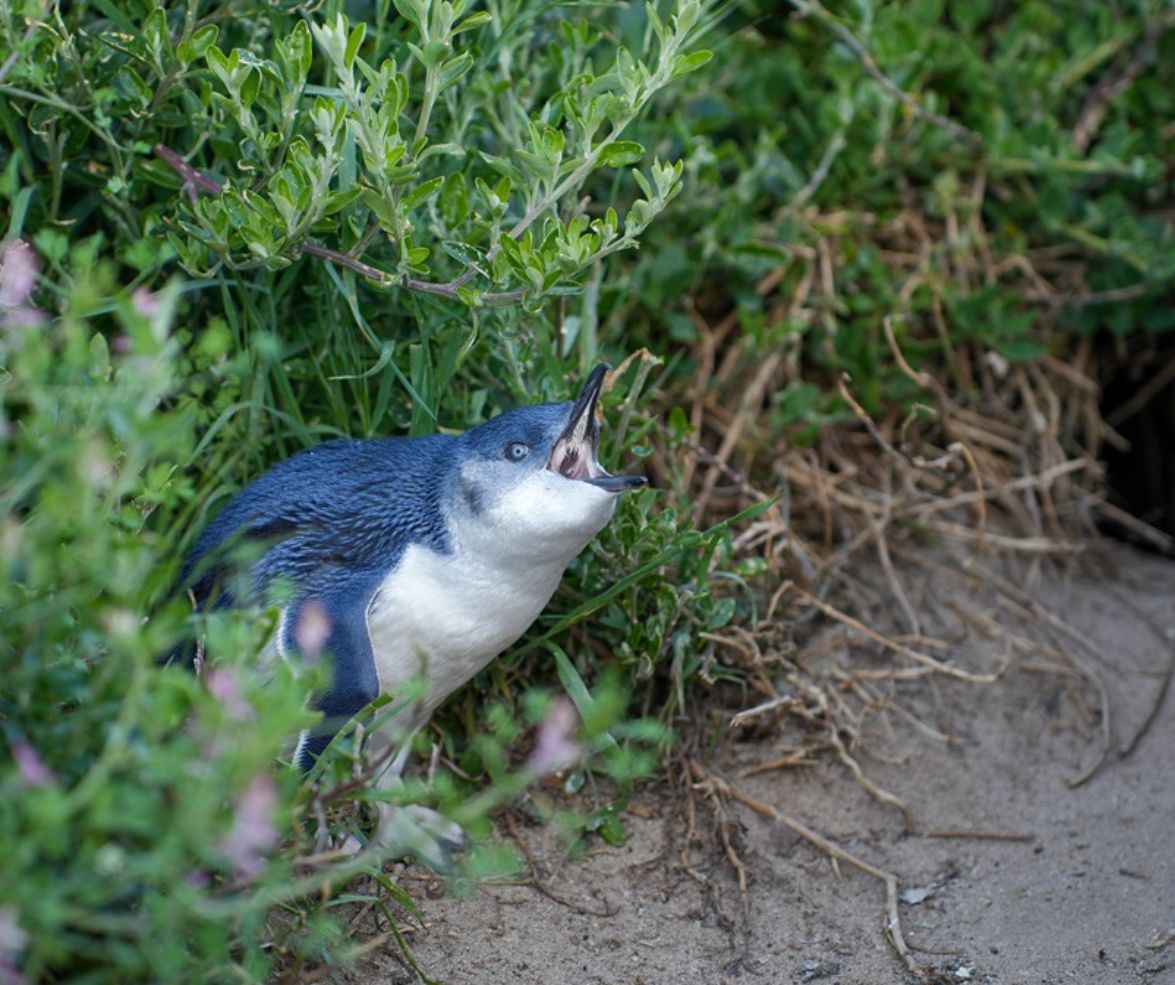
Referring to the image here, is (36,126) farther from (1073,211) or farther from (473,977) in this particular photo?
(1073,211)

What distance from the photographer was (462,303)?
2.15 metres

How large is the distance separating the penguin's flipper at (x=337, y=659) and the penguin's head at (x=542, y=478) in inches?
8.4

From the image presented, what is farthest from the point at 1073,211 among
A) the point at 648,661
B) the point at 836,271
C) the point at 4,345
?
the point at 4,345

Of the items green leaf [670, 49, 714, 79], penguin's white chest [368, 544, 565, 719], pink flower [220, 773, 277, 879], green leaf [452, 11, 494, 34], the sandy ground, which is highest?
green leaf [452, 11, 494, 34]

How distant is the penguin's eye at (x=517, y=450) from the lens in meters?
1.93

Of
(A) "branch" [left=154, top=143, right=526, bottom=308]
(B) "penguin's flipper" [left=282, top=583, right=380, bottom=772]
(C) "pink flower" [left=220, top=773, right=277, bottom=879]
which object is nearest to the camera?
(C) "pink flower" [left=220, top=773, right=277, bottom=879]

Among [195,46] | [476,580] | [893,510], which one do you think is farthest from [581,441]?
[893,510]

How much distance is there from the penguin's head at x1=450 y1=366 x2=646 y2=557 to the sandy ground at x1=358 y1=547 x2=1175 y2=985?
21.8 inches

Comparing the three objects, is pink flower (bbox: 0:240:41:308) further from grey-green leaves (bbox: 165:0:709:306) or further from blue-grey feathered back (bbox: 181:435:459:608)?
blue-grey feathered back (bbox: 181:435:459:608)

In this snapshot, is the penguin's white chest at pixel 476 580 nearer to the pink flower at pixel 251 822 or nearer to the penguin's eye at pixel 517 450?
the penguin's eye at pixel 517 450

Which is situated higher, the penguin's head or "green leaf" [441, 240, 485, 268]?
"green leaf" [441, 240, 485, 268]

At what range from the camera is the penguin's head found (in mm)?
1864

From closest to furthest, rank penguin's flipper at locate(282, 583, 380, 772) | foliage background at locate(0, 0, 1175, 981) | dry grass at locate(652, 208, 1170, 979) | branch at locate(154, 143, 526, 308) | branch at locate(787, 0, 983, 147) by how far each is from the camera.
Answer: foliage background at locate(0, 0, 1175, 981) < penguin's flipper at locate(282, 583, 380, 772) < branch at locate(154, 143, 526, 308) < dry grass at locate(652, 208, 1170, 979) < branch at locate(787, 0, 983, 147)

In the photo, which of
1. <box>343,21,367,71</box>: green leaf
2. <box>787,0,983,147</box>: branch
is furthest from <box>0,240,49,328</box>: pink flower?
<box>787,0,983,147</box>: branch
